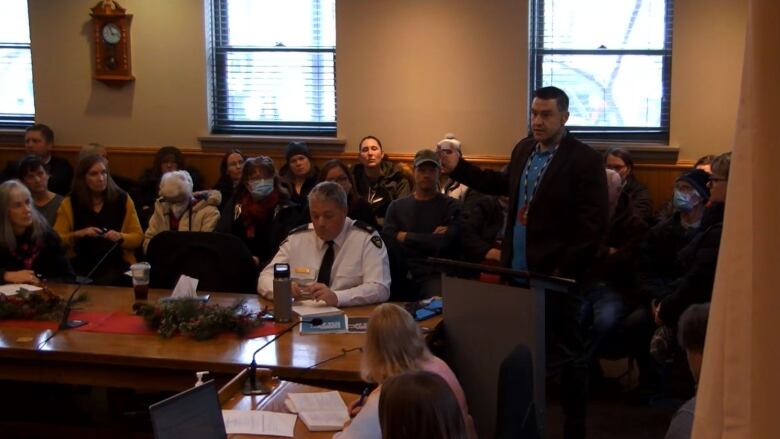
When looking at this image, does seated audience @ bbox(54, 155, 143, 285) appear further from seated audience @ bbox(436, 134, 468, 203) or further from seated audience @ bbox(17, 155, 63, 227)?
seated audience @ bbox(436, 134, 468, 203)

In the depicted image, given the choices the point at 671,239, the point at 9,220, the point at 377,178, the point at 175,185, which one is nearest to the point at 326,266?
the point at 9,220

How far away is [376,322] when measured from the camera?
2689 mm

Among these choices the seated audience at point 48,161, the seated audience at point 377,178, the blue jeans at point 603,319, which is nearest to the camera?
the blue jeans at point 603,319

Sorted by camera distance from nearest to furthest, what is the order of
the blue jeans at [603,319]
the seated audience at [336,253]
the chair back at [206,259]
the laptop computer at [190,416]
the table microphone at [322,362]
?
the laptop computer at [190,416]
the table microphone at [322,362]
the seated audience at [336,253]
the chair back at [206,259]
the blue jeans at [603,319]

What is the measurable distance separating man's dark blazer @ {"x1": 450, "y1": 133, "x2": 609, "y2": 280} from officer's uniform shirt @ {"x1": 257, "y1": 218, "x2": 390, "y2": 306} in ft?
2.09

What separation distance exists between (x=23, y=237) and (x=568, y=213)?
8.64ft

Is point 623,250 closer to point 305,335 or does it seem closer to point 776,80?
point 305,335

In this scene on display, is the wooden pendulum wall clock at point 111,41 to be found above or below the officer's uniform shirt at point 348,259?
above

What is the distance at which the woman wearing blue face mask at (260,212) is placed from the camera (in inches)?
207

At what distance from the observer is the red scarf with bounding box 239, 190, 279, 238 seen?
213 inches

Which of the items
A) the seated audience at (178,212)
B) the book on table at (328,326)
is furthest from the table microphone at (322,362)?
the seated audience at (178,212)

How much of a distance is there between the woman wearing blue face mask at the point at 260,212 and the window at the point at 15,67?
138 inches

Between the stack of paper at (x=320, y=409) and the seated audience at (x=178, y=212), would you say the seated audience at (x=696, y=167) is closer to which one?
the seated audience at (x=178, y=212)

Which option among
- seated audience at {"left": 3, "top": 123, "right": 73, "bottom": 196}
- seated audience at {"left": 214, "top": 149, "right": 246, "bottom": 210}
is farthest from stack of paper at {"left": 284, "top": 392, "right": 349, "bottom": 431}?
seated audience at {"left": 3, "top": 123, "right": 73, "bottom": 196}
